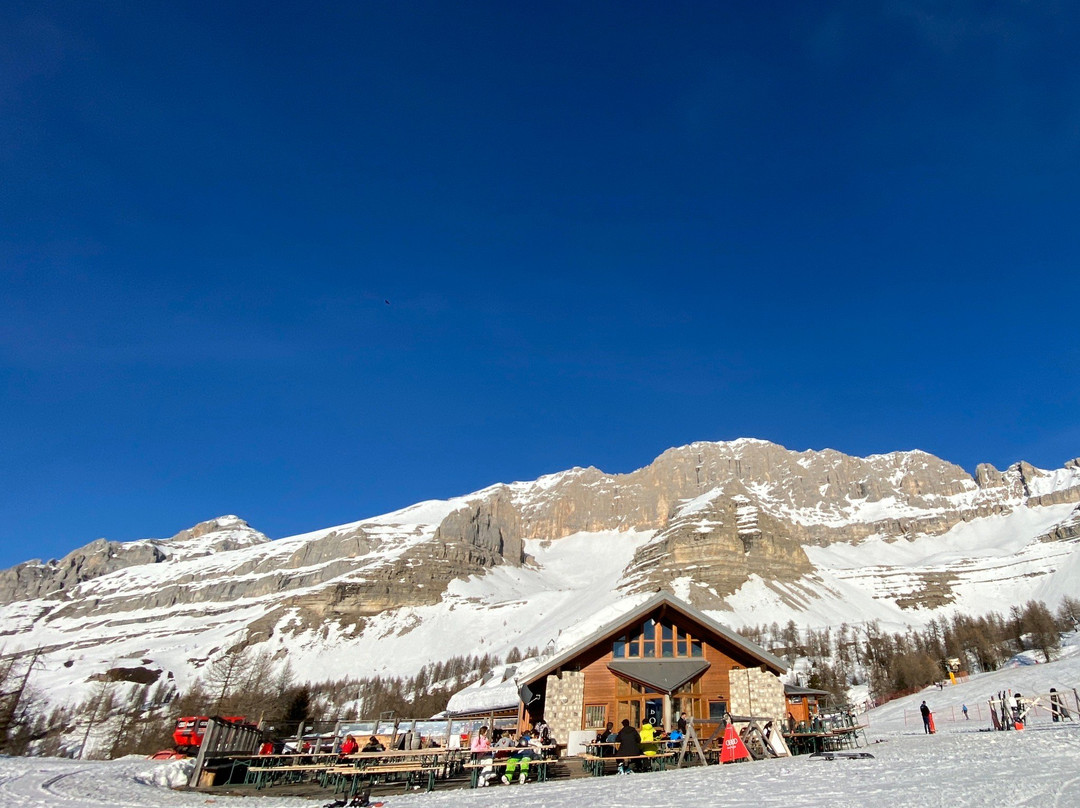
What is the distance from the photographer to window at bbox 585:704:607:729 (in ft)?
85.5

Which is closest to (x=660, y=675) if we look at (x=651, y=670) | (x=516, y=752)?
(x=651, y=670)

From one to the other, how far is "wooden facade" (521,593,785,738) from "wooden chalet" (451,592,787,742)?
1.5 inches

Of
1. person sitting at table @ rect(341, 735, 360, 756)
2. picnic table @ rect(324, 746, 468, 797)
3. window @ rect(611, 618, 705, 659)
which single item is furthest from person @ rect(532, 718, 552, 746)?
window @ rect(611, 618, 705, 659)

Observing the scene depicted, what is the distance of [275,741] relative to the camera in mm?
26500

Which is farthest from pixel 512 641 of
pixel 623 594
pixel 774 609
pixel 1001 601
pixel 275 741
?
pixel 1001 601

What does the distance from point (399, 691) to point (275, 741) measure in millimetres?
102006

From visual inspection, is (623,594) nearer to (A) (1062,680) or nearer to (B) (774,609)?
(B) (774,609)

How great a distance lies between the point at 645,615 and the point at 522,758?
39.2 feet

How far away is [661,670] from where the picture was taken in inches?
1043

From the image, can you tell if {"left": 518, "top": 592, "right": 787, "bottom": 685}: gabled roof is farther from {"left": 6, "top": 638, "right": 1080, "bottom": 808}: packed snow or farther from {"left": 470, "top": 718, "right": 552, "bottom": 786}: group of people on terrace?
{"left": 6, "top": 638, "right": 1080, "bottom": 808}: packed snow

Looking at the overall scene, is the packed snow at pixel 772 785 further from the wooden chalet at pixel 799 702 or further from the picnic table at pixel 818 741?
the wooden chalet at pixel 799 702

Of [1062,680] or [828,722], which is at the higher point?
[1062,680]

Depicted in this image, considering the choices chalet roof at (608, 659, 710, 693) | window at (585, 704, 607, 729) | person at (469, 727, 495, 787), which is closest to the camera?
person at (469, 727, 495, 787)

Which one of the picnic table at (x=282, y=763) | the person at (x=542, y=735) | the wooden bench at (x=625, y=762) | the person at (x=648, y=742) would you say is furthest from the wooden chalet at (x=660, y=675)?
the picnic table at (x=282, y=763)
